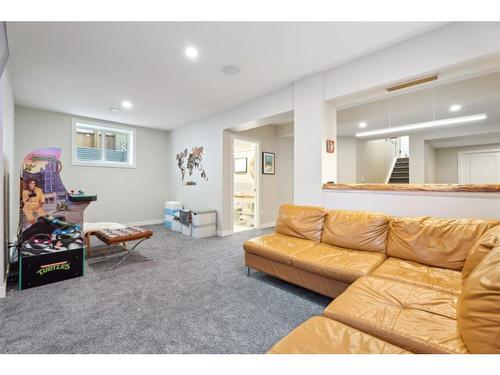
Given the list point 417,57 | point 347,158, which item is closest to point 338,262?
point 417,57

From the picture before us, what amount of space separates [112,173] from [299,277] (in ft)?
16.9

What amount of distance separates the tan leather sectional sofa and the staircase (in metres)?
3.57

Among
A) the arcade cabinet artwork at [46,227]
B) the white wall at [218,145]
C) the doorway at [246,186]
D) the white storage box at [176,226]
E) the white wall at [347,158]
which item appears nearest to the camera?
the arcade cabinet artwork at [46,227]

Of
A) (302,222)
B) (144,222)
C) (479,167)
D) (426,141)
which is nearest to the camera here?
(302,222)

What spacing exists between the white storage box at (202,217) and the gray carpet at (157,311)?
1.67 metres

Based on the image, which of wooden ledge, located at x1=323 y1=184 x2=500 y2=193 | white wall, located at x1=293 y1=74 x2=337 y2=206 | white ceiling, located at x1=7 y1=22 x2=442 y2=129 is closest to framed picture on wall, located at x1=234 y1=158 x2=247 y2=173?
white ceiling, located at x1=7 y1=22 x2=442 y2=129

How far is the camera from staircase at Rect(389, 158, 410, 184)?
5148 millimetres

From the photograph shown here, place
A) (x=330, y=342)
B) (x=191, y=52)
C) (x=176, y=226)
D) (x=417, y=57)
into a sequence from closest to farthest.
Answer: (x=330, y=342) → (x=417, y=57) → (x=191, y=52) → (x=176, y=226)

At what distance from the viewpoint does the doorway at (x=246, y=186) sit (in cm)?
562

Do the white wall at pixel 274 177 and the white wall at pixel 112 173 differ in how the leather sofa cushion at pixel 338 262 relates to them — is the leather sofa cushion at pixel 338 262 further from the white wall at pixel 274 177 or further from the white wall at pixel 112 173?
the white wall at pixel 112 173

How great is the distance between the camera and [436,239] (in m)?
1.96

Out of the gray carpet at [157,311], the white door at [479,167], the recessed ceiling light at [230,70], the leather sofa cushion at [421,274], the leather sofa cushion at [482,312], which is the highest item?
the recessed ceiling light at [230,70]

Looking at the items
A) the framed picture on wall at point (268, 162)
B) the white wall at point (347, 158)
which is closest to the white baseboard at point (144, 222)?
the framed picture on wall at point (268, 162)

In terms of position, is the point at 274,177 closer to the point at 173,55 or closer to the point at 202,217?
the point at 202,217
